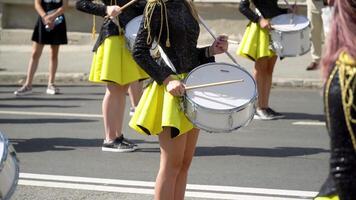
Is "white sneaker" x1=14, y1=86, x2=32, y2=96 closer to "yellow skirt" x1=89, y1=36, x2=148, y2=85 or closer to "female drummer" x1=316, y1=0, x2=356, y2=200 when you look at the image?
"yellow skirt" x1=89, y1=36, x2=148, y2=85

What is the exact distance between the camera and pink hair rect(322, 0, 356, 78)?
2.48 metres

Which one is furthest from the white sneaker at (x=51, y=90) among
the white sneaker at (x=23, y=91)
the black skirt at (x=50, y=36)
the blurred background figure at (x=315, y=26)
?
the blurred background figure at (x=315, y=26)

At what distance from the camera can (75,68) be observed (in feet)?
42.5

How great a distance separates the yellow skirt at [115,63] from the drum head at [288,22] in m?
1.97

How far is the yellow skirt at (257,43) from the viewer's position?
8.52 metres

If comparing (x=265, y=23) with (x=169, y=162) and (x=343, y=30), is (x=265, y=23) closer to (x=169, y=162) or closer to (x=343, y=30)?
(x=169, y=162)

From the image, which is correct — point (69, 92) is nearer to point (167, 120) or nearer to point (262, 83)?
point (262, 83)

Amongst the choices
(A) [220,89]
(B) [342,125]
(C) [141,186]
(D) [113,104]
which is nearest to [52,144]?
(D) [113,104]

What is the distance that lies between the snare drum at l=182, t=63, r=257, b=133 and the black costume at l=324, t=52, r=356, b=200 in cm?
177

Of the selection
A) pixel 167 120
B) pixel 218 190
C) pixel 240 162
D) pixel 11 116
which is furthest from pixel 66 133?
pixel 167 120

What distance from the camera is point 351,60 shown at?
8.22 ft

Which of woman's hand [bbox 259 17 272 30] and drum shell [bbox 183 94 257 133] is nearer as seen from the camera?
drum shell [bbox 183 94 257 133]

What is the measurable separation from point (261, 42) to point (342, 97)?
19.9 ft

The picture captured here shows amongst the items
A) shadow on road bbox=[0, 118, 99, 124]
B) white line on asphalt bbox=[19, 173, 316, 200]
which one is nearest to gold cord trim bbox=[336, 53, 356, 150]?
white line on asphalt bbox=[19, 173, 316, 200]
